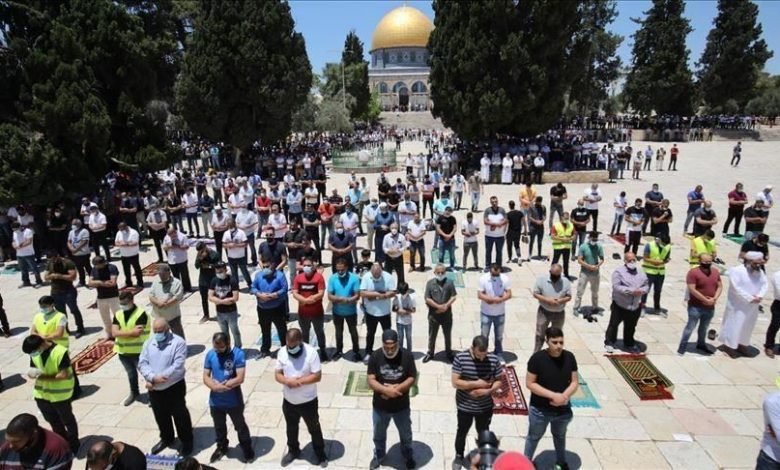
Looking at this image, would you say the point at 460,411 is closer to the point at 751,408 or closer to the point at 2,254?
the point at 751,408

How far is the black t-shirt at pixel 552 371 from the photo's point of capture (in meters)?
4.67

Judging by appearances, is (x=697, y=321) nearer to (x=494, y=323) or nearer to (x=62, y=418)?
(x=494, y=323)

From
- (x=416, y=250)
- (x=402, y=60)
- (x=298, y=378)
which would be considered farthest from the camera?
(x=402, y=60)

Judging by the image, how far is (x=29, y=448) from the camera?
13.3 ft

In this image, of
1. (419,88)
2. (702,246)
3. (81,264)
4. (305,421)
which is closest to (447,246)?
(702,246)

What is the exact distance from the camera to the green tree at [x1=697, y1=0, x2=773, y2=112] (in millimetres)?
43125

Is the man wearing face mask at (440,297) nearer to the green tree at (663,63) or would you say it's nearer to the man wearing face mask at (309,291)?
the man wearing face mask at (309,291)

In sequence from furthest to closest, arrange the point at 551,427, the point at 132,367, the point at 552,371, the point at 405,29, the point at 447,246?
1. the point at 405,29
2. the point at 447,246
3. the point at 132,367
4. the point at 551,427
5. the point at 552,371

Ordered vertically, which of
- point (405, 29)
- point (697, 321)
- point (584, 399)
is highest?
point (405, 29)

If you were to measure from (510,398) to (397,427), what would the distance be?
2.01 meters

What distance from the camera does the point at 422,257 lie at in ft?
37.3

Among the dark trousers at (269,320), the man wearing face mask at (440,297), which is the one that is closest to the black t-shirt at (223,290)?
the dark trousers at (269,320)

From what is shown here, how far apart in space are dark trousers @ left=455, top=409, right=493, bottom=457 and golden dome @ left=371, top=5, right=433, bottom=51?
7883 cm

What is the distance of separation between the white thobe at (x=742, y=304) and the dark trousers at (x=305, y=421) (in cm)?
623
